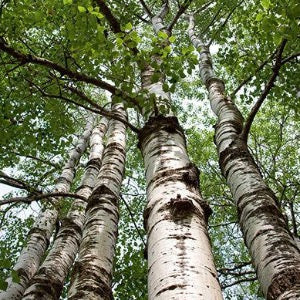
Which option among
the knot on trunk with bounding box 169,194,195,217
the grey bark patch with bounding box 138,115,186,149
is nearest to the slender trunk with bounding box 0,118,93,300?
the grey bark patch with bounding box 138,115,186,149

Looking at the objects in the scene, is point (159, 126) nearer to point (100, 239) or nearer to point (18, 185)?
point (100, 239)

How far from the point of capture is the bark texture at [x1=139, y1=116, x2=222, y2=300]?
189 cm

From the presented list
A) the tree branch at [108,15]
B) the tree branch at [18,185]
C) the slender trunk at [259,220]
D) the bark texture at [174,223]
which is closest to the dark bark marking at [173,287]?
the bark texture at [174,223]

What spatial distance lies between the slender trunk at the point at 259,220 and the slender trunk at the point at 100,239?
144cm

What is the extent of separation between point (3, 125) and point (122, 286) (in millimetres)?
5051

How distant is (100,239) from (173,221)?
1867mm

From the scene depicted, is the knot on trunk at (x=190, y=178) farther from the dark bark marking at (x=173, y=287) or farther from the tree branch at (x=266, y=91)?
the tree branch at (x=266, y=91)

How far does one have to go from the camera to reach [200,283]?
73.0 inches

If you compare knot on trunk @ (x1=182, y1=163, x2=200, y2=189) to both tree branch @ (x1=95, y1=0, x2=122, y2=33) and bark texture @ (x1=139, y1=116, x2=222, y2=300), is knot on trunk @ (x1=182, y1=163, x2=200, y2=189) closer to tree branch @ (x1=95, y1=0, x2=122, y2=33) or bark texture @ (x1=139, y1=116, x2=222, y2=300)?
bark texture @ (x1=139, y1=116, x2=222, y2=300)

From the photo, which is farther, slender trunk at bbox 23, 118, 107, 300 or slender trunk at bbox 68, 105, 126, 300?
slender trunk at bbox 23, 118, 107, 300

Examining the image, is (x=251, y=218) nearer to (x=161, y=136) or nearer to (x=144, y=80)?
(x=161, y=136)

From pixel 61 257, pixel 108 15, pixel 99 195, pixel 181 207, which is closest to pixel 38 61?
pixel 99 195

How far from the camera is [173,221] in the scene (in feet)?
7.75

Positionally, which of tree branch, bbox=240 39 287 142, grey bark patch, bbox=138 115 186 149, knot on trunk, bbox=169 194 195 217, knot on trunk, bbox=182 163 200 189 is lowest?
knot on trunk, bbox=169 194 195 217
